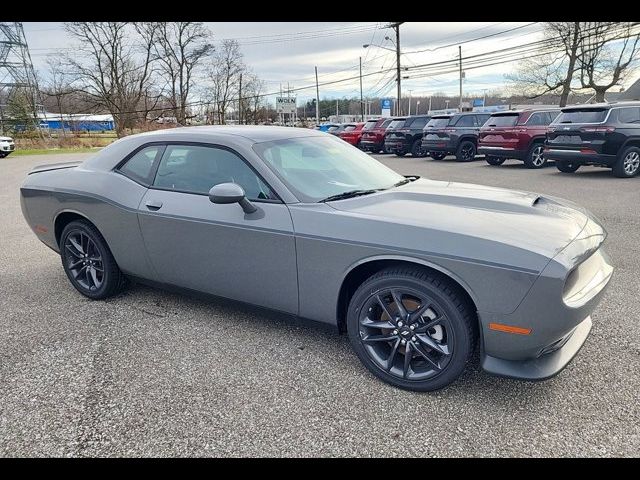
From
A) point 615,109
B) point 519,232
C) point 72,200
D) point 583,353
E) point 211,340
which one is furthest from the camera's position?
point 615,109

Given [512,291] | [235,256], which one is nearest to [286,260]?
[235,256]

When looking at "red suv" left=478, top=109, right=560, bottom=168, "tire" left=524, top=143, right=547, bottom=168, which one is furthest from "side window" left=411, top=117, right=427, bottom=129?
"tire" left=524, top=143, right=547, bottom=168

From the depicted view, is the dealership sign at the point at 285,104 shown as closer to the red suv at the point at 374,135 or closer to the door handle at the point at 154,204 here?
the red suv at the point at 374,135

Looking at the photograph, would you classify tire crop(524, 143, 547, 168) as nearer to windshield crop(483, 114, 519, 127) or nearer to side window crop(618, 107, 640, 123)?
windshield crop(483, 114, 519, 127)

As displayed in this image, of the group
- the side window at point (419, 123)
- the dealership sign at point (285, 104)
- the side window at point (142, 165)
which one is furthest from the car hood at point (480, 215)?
the dealership sign at point (285, 104)

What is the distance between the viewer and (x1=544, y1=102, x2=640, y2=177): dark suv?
1011 centimetres

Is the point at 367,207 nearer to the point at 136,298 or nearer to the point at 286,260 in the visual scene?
the point at 286,260

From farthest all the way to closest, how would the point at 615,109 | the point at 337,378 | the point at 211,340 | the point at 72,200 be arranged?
the point at 615,109 < the point at 72,200 < the point at 211,340 < the point at 337,378

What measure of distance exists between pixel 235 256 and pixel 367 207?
97cm

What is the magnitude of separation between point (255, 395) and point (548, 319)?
1621 mm

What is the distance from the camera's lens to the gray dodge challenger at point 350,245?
2225mm

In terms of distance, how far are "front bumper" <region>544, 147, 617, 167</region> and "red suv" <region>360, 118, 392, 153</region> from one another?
1025 cm
